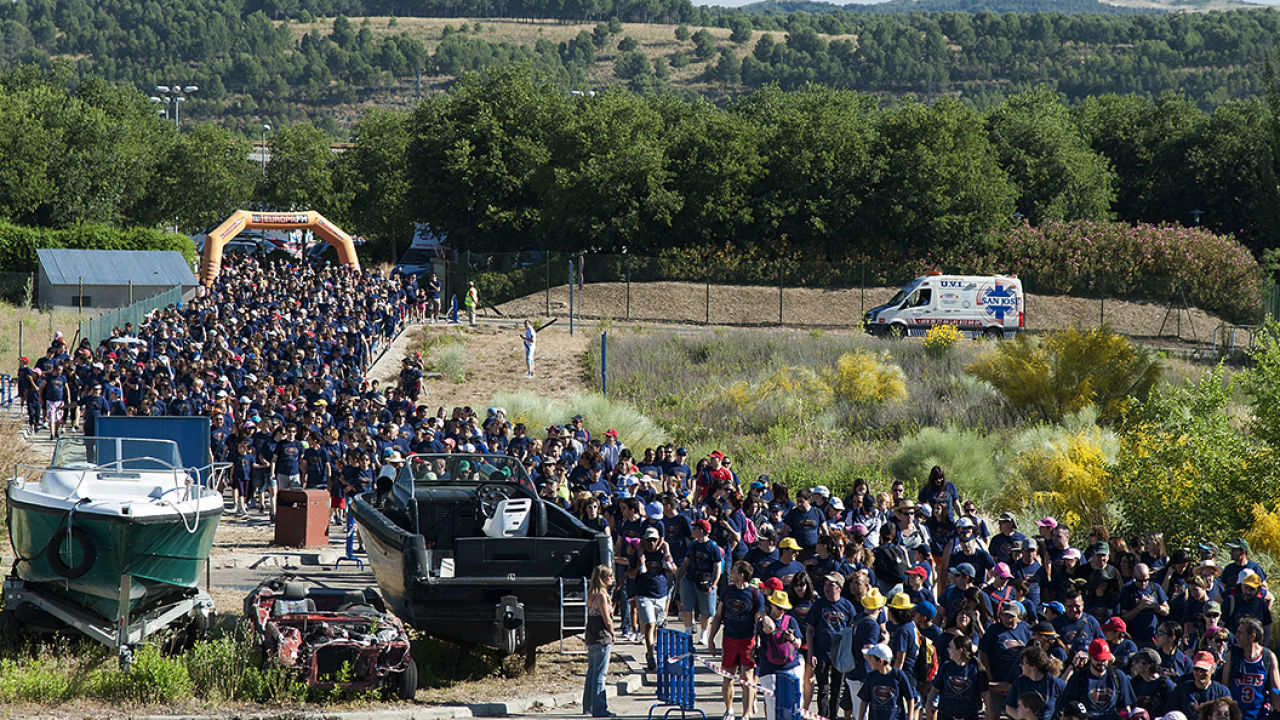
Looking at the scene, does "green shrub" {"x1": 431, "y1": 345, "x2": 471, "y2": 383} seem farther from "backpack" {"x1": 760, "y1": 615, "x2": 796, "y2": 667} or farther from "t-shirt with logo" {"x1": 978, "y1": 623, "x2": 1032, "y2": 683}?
"t-shirt with logo" {"x1": 978, "y1": 623, "x2": 1032, "y2": 683}

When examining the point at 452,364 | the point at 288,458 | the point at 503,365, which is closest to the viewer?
the point at 288,458

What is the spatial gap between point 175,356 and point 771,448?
11.9 m

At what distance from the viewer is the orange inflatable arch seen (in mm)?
44688

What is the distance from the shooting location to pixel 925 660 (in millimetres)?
10461

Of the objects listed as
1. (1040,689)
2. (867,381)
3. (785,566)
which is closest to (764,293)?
(867,381)

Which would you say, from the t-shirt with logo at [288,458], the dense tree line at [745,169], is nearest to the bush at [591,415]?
the t-shirt with logo at [288,458]

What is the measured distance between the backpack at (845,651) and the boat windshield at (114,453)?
693cm

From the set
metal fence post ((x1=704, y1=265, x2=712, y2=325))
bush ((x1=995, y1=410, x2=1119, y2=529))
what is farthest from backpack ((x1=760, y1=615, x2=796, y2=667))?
metal fence post ((x1=704, y1=265, x2=712, y2=325))

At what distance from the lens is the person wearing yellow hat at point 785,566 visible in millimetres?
12062

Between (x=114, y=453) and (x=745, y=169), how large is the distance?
1564 inches

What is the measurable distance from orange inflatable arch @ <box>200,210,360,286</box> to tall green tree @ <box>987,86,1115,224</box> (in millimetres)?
26575

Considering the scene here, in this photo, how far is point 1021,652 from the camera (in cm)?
948

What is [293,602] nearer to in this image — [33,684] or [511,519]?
[33,684]

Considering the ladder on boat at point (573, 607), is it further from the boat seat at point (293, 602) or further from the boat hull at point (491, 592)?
the boat seat at point (293, 602)
